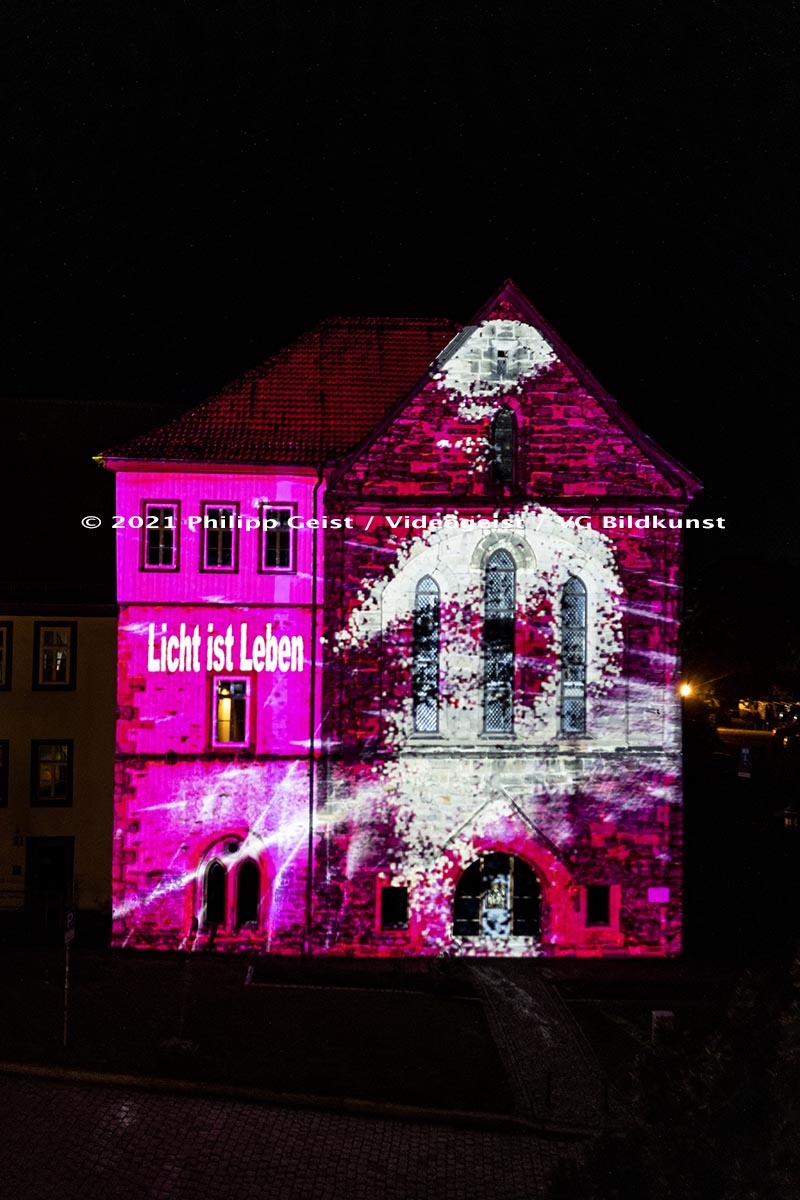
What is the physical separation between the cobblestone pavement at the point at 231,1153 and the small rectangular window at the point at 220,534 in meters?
11.8

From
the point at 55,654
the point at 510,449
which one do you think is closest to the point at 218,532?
the point at 55,654

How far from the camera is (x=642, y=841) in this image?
24516 mm

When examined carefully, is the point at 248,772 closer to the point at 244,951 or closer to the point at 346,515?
the point at 244,951

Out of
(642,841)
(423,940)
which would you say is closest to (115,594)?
(423,940)

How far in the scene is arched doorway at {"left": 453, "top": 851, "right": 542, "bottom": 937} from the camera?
79.6 ft

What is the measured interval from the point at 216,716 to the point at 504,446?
9.23 meters

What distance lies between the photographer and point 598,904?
24516 mm

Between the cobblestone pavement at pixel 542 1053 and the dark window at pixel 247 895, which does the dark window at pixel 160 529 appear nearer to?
the dark window at pixel 247 895

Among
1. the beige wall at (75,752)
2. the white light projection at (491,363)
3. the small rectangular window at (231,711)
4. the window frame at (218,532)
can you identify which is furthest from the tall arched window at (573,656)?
the beige wall at (75,752)

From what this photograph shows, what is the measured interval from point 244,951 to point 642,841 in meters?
9.48

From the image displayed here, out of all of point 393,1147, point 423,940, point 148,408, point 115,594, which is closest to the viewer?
point 393,1147

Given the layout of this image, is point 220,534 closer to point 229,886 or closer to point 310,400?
point 310,400

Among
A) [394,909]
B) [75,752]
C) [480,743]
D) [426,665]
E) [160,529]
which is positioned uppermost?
[160,529]

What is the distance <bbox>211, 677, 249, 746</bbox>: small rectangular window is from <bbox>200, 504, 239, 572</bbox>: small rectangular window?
2816 millimetres
